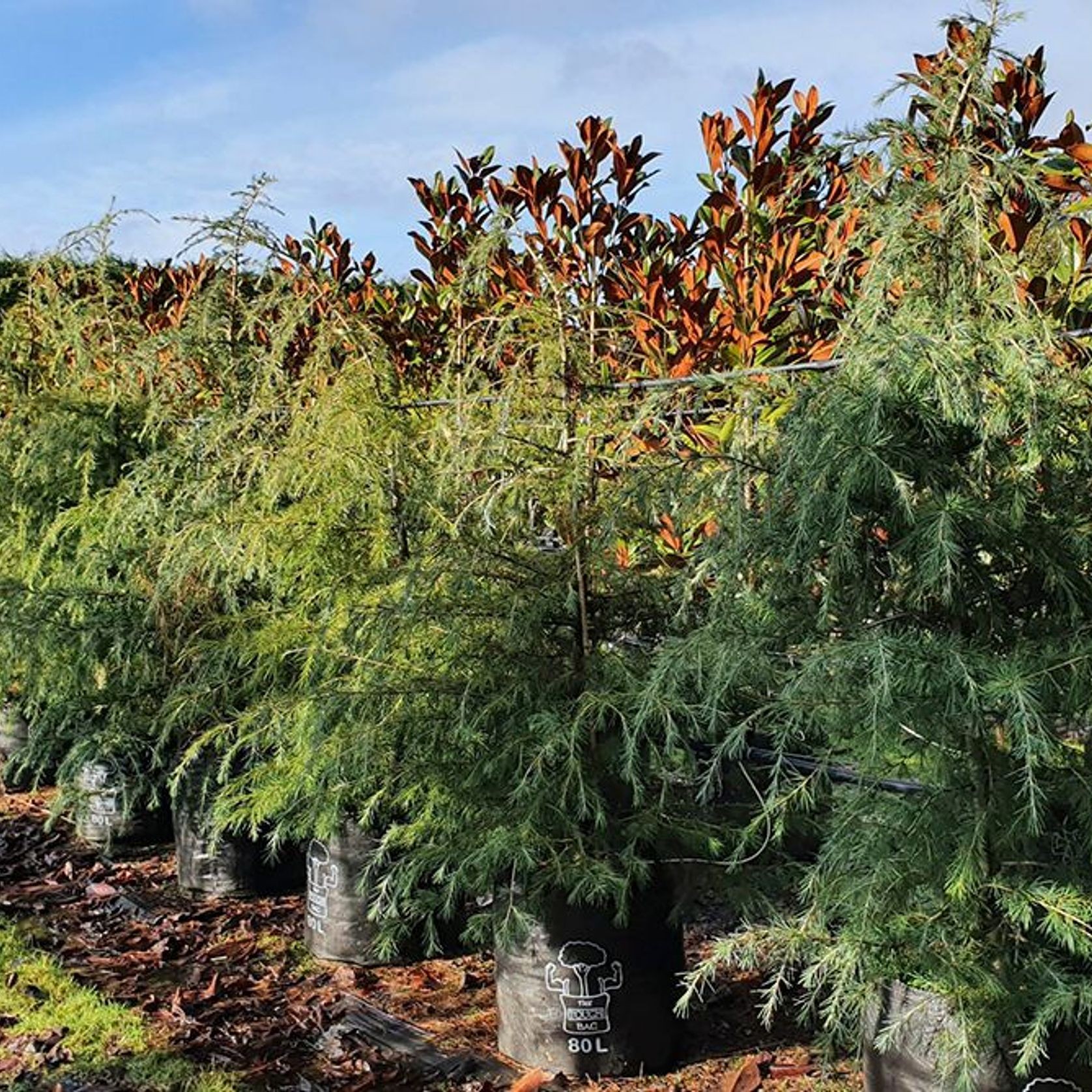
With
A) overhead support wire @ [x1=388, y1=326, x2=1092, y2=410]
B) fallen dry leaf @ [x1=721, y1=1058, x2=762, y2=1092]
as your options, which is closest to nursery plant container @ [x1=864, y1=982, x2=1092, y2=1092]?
fallen dry leaf @ [x1=721, y1=1058, x2=762, y2=1092]

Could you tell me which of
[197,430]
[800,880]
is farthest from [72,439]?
[800,880]

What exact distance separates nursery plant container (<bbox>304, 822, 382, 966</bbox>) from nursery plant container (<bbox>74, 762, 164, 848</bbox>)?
161 cm

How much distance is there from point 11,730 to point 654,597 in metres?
4.67

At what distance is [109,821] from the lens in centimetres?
535

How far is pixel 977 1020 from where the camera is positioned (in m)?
2.26

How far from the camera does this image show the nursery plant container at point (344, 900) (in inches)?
153

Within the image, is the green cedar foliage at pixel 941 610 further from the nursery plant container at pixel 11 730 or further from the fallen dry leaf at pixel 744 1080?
the nursery plant container at pixel 11 730

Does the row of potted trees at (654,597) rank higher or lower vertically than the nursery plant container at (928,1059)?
higher

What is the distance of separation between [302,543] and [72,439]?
1.81 metres

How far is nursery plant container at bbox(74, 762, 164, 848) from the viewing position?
5.29 metres

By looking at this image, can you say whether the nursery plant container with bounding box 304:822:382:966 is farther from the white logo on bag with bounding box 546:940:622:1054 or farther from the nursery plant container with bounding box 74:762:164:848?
the nursery plant container with bounding box 74:762:164:848

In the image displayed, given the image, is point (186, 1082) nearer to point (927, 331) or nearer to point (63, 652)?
point (63, 652)

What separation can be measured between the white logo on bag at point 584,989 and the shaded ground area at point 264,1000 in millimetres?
131

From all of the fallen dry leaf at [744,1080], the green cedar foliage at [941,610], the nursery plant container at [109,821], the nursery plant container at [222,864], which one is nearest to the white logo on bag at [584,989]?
the fallen dry leaf at [744,1080]
